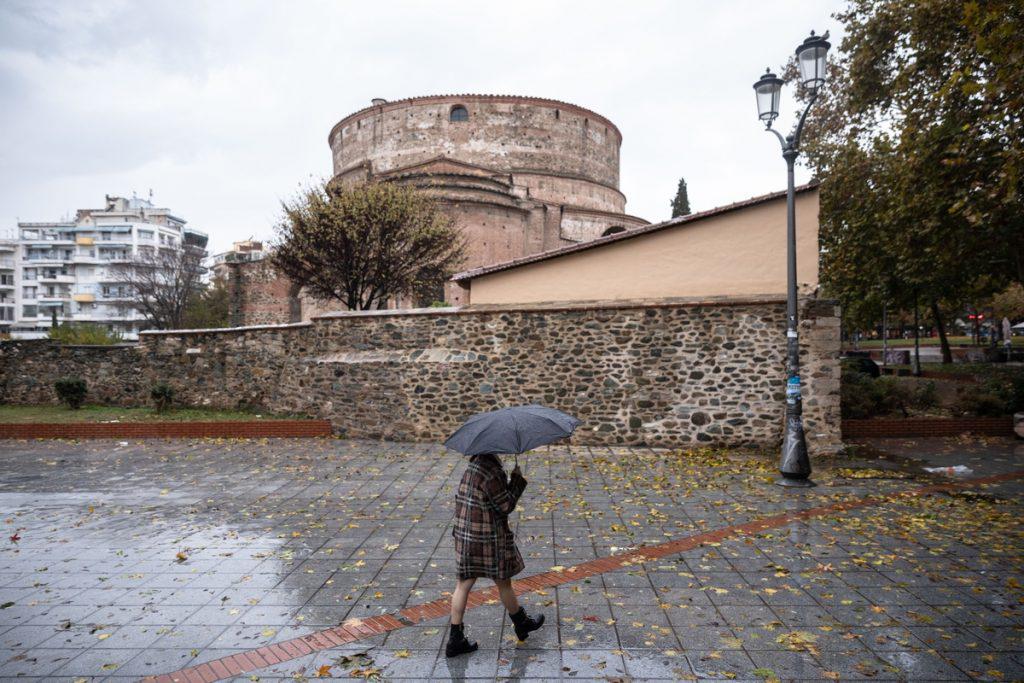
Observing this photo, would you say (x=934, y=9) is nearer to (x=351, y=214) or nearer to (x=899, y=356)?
(x=351, y=214)

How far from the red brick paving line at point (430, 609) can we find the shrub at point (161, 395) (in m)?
13.6

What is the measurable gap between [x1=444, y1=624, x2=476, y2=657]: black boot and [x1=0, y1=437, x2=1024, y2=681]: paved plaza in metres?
0.08

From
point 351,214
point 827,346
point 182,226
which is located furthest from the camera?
point 182,226

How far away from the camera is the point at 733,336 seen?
11.6 meters

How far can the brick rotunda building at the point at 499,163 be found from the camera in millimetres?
28109

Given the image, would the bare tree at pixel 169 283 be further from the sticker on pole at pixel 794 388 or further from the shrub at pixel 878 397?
the sticker on pole at pixel 794 388

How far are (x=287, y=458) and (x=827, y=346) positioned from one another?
10.6m

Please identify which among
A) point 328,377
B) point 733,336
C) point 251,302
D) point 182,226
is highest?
point 182,226

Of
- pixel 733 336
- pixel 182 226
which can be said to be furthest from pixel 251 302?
pixel 182 226

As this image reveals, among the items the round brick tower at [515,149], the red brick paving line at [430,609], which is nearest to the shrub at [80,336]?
the round brick tower at [515,149]

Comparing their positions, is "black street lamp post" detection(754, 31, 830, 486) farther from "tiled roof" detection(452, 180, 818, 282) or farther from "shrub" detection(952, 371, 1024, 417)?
"shrub" detection(952, 371, 1024, 417)

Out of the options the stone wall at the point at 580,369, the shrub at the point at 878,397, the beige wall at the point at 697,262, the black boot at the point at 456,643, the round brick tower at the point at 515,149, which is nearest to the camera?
the black boot at the point at 456,643

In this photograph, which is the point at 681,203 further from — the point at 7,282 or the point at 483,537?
the point at 7,282

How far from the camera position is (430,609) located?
4938 mm
